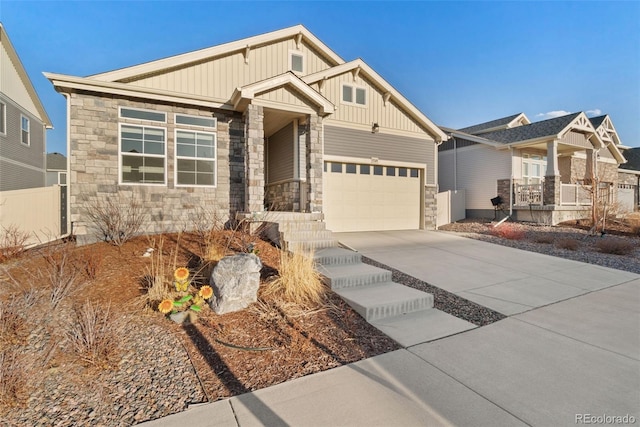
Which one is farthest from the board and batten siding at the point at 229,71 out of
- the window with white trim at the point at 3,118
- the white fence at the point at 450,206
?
the window with white trim at the point at 3,118

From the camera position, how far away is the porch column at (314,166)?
852cm

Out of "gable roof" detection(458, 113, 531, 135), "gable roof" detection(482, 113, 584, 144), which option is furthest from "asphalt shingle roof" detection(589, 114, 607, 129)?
"gable roof" detection(482, 113, 584, 144)

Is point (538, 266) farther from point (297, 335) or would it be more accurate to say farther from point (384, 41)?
point (384, 41)

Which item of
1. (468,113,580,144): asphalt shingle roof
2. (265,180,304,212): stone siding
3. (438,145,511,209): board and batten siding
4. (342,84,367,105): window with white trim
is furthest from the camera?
(438,145,511,209): board and batten siding

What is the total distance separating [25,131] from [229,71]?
13.4 meters

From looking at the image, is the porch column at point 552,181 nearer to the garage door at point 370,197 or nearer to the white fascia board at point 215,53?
the garage door at point 370,197

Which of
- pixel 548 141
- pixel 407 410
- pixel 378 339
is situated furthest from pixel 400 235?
pixel 548 141

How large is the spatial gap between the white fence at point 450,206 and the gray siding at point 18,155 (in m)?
19.7

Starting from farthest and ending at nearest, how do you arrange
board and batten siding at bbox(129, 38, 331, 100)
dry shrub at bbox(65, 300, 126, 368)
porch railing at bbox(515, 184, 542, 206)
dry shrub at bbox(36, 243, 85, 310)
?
1. porch railing at bbox(515, 184, 542, 206)
2. board and batten siding at bbox(129, 38, 331, 100)
3. dry shrub at bbox(36, 243, 85, 310)
4. dry shrub at bbox(65, 300, 126, 368)

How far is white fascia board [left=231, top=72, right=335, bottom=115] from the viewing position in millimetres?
7688

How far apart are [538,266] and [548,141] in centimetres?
1072

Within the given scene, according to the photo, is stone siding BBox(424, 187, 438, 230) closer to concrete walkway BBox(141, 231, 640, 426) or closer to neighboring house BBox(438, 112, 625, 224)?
neighboring house BBox(438, 112, 625, 224)

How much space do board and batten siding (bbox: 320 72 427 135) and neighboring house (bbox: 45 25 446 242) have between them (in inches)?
1.7

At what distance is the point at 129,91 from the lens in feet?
25.1
